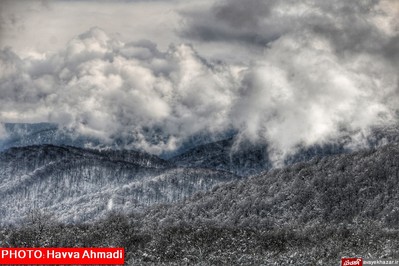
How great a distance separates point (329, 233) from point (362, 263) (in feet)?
262

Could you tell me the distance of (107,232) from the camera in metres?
152

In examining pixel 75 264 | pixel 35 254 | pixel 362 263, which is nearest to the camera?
pixel 362 263

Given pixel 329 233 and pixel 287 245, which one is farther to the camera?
pixel 329 233

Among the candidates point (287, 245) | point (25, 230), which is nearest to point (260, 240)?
point (287, 245)

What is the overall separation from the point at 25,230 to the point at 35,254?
63710mm

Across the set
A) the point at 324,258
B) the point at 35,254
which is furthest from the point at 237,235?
the point at 35,254

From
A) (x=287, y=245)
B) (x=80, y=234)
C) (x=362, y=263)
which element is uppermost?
(x=80, y=234)

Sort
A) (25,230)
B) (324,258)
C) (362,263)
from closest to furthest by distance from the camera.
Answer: (362,263) < (324,258) < (25,230)

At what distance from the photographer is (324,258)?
3620 inches

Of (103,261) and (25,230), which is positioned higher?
(25,230)

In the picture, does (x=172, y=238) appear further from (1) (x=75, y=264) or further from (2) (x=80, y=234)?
(1) (x=75, y=264)

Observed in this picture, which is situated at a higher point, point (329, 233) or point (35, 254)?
point (329, 233)

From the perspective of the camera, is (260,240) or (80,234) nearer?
(260,240)

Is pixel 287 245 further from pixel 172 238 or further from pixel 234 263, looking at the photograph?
pixel 234 263
